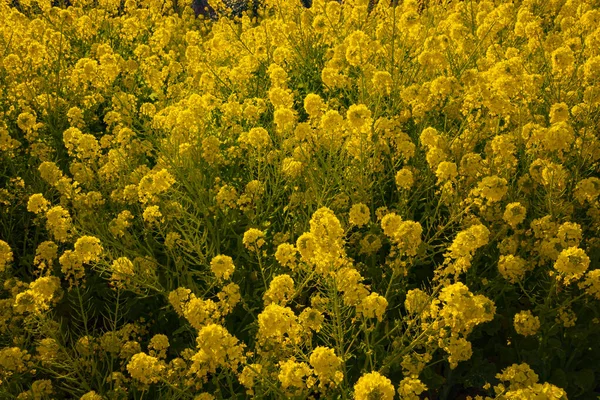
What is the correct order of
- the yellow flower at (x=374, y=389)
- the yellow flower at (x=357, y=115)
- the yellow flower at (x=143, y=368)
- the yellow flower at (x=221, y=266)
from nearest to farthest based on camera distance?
the yellow flower at (x=374, y=389)
the yellow flower at (x=143, y=368)
the yellow flower at (x=221, y=266)
the yellow flower at (x=357, y=115)

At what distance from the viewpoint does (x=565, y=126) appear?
3.14 m

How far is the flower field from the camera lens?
2487mm

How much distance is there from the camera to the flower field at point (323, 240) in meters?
2.49

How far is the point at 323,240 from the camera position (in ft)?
7.50

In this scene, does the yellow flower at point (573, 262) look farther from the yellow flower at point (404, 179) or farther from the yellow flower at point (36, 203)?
the yellow flower at point (36, 203)

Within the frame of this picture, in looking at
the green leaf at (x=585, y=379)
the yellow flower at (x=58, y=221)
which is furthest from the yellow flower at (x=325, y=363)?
the yellow flower at (x=58, y=221)

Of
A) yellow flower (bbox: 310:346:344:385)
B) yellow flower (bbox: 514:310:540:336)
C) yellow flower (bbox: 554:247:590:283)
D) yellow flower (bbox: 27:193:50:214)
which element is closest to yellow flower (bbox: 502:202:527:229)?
yellow flower (bbox: 554:247:590:283)

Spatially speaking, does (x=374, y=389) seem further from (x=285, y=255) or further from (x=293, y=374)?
(x=285, y=255)

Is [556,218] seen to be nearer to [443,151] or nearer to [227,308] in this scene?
[443,151]

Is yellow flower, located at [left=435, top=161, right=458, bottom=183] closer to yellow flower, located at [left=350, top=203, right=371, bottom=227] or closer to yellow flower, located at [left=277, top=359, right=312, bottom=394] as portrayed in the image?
yellow flower, located at [left=350, top=203, right=371, bottom=227]

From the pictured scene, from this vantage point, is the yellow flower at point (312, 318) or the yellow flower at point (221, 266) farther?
the yellow flower at point (221, 266)

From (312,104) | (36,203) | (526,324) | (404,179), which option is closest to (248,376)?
(526,324)

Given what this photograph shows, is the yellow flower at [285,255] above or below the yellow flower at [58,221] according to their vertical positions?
below

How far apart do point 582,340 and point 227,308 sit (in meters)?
2.02
